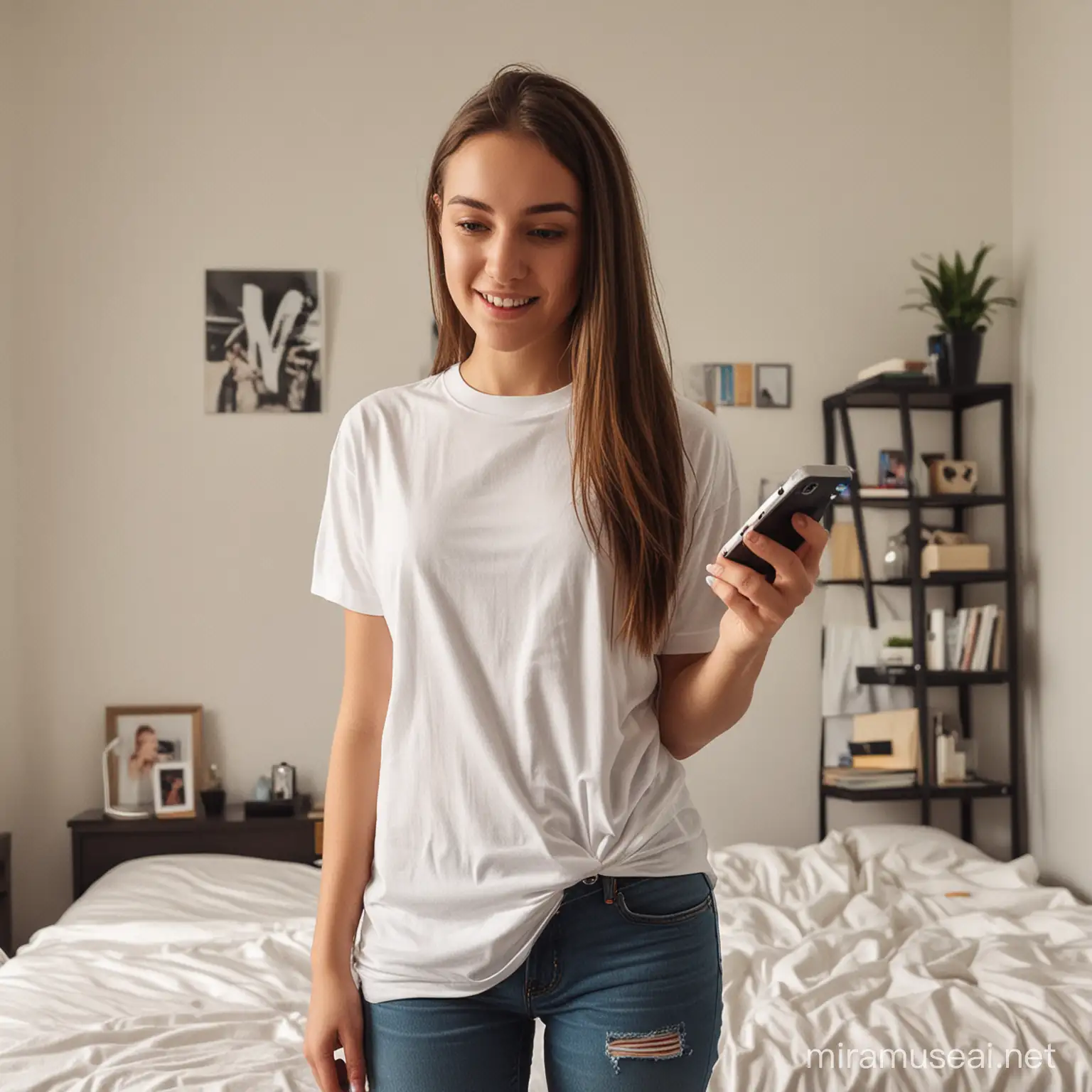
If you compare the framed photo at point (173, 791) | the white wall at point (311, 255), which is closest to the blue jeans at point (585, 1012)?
the framed photo at point (173, 791)

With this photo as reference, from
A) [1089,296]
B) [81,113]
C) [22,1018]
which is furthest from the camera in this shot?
[81,113]

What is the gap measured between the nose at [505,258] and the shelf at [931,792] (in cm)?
295

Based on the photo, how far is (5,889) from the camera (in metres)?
3.39

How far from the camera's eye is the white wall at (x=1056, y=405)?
3436 millimetres

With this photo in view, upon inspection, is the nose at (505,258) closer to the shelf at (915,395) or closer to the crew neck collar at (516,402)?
the crew neck collar at (516,402)

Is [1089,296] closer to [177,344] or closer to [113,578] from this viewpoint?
[177,344]

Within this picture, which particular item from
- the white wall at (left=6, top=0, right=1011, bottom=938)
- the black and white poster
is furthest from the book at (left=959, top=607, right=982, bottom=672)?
the black and white poster

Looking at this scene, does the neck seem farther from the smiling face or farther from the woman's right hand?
the woman's right hand

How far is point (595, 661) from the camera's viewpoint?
3.23 ft

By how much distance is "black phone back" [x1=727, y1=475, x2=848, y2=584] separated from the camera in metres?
0.90

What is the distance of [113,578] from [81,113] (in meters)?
1.43

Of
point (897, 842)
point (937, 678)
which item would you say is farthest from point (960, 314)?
point (897, 842)

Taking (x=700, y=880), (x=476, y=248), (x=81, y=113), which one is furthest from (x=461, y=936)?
(x=81, y=113)

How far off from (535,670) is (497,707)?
0.05 m
